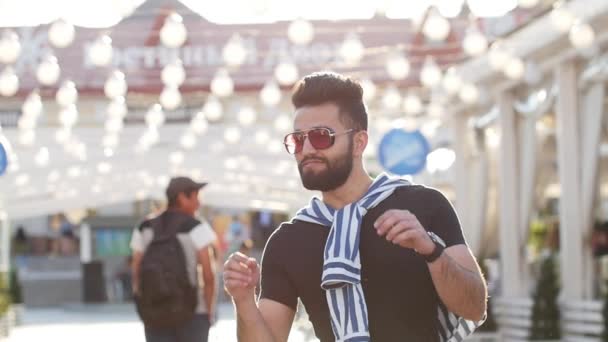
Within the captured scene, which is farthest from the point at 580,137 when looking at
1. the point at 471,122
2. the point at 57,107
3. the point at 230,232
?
the point at 230,232

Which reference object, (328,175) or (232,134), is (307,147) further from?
(232,134)

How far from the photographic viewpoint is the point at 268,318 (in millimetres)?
4676

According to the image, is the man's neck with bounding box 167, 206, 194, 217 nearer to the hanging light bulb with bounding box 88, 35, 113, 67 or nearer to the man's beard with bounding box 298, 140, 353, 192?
the man's beard with bounding box 298, 140, 353, 192

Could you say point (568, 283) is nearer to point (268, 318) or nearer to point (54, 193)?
point (268, 318)

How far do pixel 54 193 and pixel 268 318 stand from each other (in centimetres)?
2532

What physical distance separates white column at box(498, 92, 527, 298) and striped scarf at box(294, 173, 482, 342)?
13.6 m

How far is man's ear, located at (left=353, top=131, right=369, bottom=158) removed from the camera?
4641mm

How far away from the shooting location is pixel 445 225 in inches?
176

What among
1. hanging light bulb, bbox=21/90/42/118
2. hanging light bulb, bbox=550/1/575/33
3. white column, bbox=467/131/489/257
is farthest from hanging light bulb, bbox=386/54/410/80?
white column, bbox=467/131/489/257

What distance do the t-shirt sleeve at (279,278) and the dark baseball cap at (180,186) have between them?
176 inches

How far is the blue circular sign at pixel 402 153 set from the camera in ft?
50.2

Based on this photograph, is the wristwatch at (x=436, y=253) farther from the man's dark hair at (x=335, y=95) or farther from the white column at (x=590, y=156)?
the white column at (x=590, y=156)

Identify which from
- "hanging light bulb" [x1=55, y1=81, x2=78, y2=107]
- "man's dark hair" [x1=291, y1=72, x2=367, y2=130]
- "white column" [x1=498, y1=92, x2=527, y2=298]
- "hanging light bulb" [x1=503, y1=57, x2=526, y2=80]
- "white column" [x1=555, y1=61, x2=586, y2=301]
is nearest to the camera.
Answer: "man's dark hair" [x1=291, y1=72, x2=367, y2=130]


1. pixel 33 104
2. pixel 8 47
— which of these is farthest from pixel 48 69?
pixel 33 104
